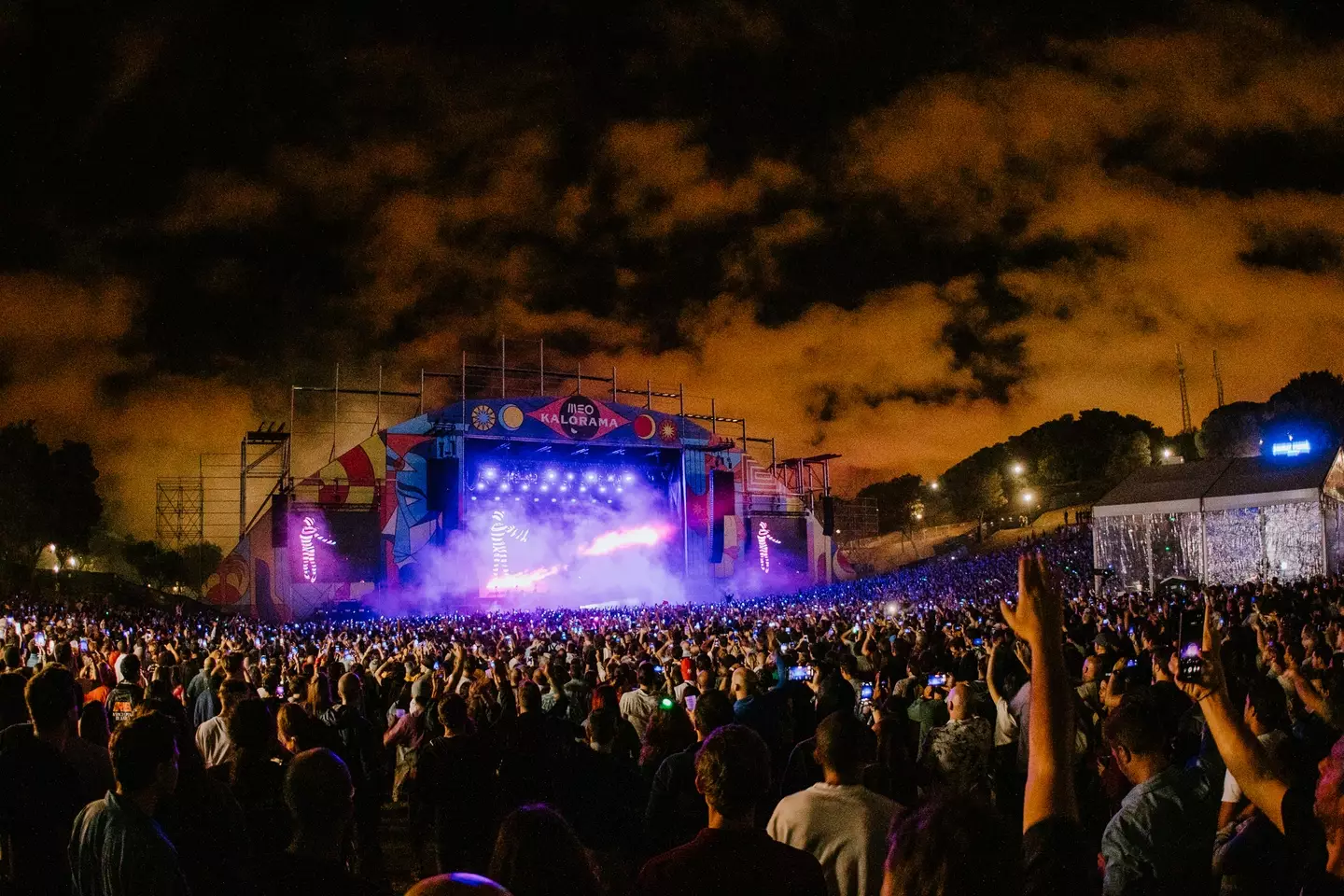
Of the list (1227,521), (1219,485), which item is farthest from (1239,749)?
(1219,485)

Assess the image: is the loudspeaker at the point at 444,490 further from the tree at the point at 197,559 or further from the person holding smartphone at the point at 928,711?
the tree at the point at 197,559

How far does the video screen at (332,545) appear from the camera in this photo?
111ft

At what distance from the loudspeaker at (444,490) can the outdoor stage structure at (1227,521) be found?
71.8 ft

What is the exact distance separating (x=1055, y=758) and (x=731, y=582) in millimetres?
39461

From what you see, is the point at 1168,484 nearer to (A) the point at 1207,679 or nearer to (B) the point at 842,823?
(A) the point at 1207,679

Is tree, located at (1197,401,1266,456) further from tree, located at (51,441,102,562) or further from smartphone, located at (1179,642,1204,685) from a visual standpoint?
smartphone, located at (1179,642,1204,685)

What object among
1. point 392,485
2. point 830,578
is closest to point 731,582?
point 830,578

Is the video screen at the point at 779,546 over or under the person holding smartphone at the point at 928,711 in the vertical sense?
over

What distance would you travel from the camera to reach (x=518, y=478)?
125 feet

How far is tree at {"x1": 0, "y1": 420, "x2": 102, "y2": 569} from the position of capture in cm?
4528

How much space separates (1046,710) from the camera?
2.42m

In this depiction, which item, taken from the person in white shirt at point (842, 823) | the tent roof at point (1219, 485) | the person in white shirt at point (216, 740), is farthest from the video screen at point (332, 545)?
the person in white shirt at point (842, 823)

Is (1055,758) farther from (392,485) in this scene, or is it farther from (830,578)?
(830,578)

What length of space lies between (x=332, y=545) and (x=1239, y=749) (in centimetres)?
3426
